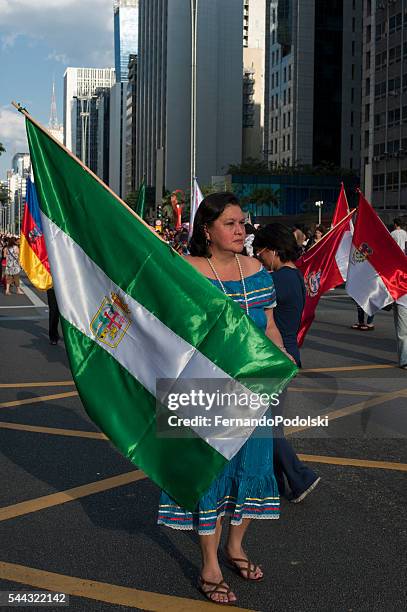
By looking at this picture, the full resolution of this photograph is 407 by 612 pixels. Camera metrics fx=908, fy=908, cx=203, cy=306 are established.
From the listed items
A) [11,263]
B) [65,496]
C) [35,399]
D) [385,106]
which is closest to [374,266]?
[35,399]

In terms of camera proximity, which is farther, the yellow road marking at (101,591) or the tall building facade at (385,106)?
the tall building facade at (385,106)

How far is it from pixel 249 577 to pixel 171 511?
493mm

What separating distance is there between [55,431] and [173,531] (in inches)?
105

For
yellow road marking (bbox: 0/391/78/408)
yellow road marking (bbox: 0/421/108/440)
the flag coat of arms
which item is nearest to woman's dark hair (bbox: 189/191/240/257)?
yellow road marking (bbox: 0/421/108/440)

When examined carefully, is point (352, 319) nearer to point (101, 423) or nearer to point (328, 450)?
point (328, 450)

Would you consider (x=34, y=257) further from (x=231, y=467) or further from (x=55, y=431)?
(x=231, y=467)

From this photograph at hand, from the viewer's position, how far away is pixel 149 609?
387 cm

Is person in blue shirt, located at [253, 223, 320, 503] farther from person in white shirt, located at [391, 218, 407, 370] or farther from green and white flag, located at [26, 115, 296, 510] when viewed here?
person in white shirt, located at [391, 218, 407, 370]

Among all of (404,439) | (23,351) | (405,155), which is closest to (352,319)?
(23,351)

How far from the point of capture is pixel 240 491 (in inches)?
163

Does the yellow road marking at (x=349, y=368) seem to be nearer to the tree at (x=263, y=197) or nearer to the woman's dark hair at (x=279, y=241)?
the woman's dark hair at (x=279, y=241)

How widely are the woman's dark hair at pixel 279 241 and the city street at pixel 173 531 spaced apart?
148cm

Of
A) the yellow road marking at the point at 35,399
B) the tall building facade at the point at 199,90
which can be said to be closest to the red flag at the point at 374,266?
the yellow road marking at the point at 35,399

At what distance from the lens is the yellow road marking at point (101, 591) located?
12.8 feet
